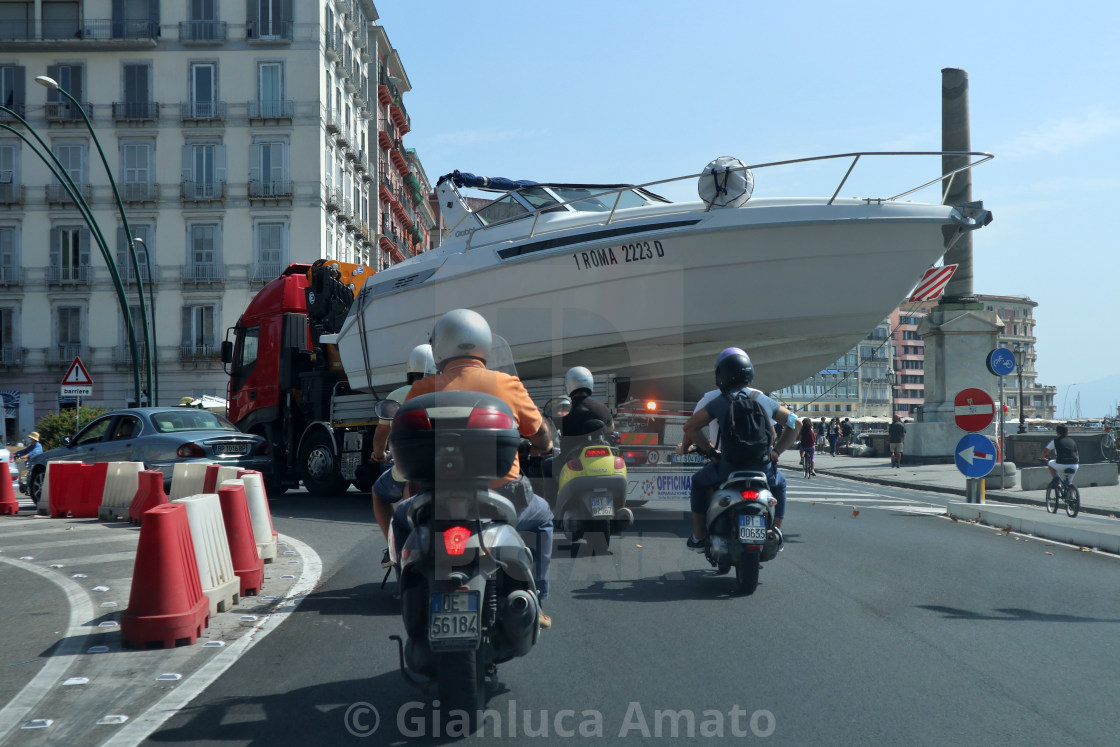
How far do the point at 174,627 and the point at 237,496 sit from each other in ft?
6.02

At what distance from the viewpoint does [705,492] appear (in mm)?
7910

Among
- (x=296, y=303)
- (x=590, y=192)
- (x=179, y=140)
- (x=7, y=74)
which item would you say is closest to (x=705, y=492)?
(x=590, y=192)

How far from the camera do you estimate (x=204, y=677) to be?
16.7 ft

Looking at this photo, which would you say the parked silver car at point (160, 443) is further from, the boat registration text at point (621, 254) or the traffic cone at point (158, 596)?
the traffic cone at point (158, 596)

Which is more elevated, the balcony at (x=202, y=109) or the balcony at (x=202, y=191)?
the balcony at (x=202, y=109)

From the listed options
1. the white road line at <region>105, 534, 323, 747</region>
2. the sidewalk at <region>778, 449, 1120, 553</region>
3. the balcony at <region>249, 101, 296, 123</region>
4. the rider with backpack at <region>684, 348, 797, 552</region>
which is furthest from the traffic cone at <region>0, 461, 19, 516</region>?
the balcony at <region>249, 101, 296, 123</region>

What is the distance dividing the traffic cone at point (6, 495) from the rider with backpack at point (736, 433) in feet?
36.7

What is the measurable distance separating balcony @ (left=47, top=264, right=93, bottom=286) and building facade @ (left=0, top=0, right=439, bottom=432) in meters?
0.06

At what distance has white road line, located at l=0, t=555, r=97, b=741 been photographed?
448cm

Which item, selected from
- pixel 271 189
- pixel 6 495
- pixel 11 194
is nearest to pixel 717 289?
pixel 6 495

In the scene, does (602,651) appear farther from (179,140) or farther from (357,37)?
(357,37)

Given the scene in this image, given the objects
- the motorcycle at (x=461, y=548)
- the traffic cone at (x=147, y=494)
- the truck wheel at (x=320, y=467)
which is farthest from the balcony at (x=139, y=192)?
the motorcycle at (x=461, y=548)

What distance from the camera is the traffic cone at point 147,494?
34.7 ft

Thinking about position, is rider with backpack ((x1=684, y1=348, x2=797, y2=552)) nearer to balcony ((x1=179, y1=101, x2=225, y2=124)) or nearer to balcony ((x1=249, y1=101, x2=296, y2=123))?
balcony ((x1=249, y1=101, x2=296, y2=123))
